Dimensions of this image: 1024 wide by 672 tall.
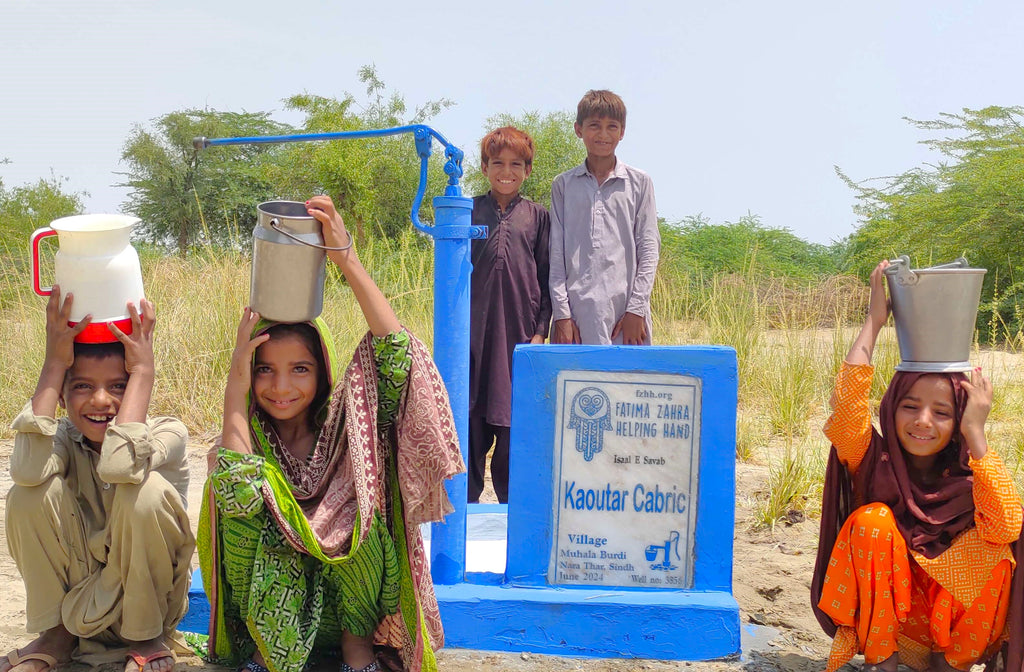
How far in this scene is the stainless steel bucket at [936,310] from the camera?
2716mm

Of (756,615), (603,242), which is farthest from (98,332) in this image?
(756,615)

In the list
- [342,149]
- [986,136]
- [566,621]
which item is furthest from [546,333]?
[342,149]

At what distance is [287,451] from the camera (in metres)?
2.75

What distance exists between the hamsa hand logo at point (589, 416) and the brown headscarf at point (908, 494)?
29.1 inches

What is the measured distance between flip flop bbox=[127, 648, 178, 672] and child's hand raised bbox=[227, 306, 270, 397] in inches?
34.4

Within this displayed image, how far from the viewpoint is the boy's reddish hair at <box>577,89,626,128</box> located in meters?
4.20

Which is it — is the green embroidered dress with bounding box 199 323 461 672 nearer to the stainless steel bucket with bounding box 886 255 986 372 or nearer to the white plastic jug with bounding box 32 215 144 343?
the white plastic jug with bounding box 32 215 144 343

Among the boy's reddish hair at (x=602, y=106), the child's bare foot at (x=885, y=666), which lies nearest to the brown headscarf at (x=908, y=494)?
the child's bare foot at (x=885, y=666)

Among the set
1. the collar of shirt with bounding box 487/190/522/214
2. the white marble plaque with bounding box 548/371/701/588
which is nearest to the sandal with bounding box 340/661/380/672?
the white marble plaque with bounding box 548/371/701/588

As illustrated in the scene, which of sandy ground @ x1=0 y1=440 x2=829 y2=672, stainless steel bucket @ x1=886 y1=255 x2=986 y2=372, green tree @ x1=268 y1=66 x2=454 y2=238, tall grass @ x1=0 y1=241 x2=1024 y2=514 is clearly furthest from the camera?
→ green tree @ x1=268 y1=66 x2=454 y2=238

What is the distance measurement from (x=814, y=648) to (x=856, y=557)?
57 centimetres

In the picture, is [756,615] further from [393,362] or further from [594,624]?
[393,362]

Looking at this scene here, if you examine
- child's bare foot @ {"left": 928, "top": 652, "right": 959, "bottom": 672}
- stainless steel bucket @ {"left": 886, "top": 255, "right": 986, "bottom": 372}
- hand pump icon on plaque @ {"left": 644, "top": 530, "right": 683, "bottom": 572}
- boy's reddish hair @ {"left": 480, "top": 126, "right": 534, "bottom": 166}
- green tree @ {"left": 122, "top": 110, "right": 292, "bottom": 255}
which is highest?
green tree @ {"left": 122, "top": 110, "right": 292, "bottom": 255}

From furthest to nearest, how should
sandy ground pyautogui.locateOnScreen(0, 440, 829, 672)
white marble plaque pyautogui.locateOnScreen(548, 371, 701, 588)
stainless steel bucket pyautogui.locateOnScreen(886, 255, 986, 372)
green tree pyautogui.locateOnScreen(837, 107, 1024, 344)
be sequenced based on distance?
green tree pyautogui.locateOnScreen(837, 107, 1024, 344) < white marble plaque pyautogui.locateOnScreen(548, 371, 701, 588) < sandy ground pyautogui.locateOnScreen(0, 440, 829, 672) < stainless steel bucket pyautogui.locateOnScreen(886, 255, 986, 372)
